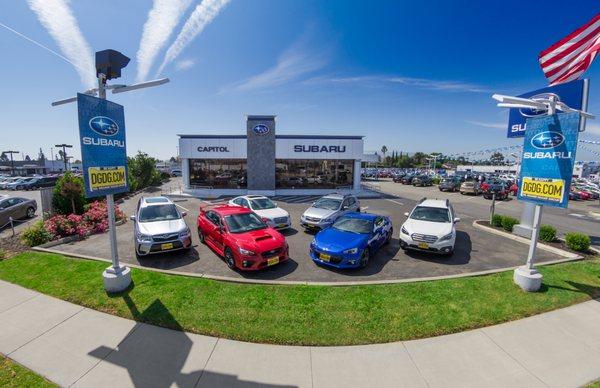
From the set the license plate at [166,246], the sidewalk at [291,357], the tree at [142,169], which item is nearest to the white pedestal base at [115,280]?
the sidewalk at [291,357]

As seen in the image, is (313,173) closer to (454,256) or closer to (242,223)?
(454,256)

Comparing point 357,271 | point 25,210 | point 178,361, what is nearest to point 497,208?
point 357,271

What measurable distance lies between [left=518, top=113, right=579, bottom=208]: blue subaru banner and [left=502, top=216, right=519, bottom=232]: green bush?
6562 millimetres

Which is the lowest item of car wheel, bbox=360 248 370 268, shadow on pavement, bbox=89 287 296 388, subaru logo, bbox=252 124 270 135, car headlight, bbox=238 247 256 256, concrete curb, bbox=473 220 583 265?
shadow on pavement, bbox=89 287 296 388

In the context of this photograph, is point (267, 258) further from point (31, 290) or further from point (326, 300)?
point (31, 290)

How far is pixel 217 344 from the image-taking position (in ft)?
15.9

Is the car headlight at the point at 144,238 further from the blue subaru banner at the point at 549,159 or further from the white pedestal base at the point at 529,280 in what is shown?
the blue subaru banner at the point at 549,159

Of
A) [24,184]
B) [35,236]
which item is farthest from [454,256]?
[24,184]

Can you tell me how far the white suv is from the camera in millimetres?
9008

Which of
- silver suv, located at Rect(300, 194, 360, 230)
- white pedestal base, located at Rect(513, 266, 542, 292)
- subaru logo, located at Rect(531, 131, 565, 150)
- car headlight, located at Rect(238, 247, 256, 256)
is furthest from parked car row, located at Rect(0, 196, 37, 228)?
subaru logo, located at Rect(531, 131, 565, 150)

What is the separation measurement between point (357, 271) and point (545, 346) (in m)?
4.23

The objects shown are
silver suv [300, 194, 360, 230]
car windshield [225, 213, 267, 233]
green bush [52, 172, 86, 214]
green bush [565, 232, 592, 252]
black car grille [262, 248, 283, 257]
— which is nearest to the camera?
black car grille [262, 248, 283, 257]

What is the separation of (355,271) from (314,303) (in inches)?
94.5

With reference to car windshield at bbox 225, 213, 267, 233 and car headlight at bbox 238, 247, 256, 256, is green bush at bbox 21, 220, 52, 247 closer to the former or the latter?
car windshield at bbox 225, 213, 267, 233
